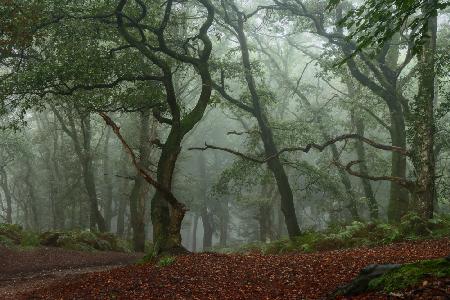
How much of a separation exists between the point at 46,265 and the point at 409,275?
50.8 feet

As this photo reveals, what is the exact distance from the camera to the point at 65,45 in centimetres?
1345

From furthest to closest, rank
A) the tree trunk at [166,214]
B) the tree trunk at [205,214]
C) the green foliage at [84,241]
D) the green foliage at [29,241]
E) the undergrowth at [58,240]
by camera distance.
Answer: the tree trunk at [205,214] < the green foliage at [84,241] < the undergrowth at [58,240] < the green foliage at [29,241] < the tree trunk at [166,214]

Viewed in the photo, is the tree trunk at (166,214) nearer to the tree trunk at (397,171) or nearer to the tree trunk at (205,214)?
the tree trunk at (397,171)

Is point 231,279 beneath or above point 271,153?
beneath

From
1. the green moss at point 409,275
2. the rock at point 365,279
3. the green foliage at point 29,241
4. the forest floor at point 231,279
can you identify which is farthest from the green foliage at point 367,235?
the green foliage at point 29,241

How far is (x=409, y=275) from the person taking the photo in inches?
208

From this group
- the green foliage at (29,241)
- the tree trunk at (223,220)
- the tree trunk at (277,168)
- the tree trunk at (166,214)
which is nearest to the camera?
the tree trunk at (166,214)

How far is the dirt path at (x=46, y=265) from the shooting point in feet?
46.6

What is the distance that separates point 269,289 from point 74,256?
543 inches

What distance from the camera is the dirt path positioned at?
14.2 metres

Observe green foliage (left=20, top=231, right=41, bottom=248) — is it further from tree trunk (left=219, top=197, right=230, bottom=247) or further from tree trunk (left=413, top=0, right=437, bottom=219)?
tree trunk (left=219, top=197, right=230, bottom=247)

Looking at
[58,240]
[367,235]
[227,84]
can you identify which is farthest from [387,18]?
[58,240]

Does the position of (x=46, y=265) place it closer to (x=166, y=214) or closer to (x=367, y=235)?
(x=166, y=214)

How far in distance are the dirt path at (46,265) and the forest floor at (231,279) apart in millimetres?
4129
